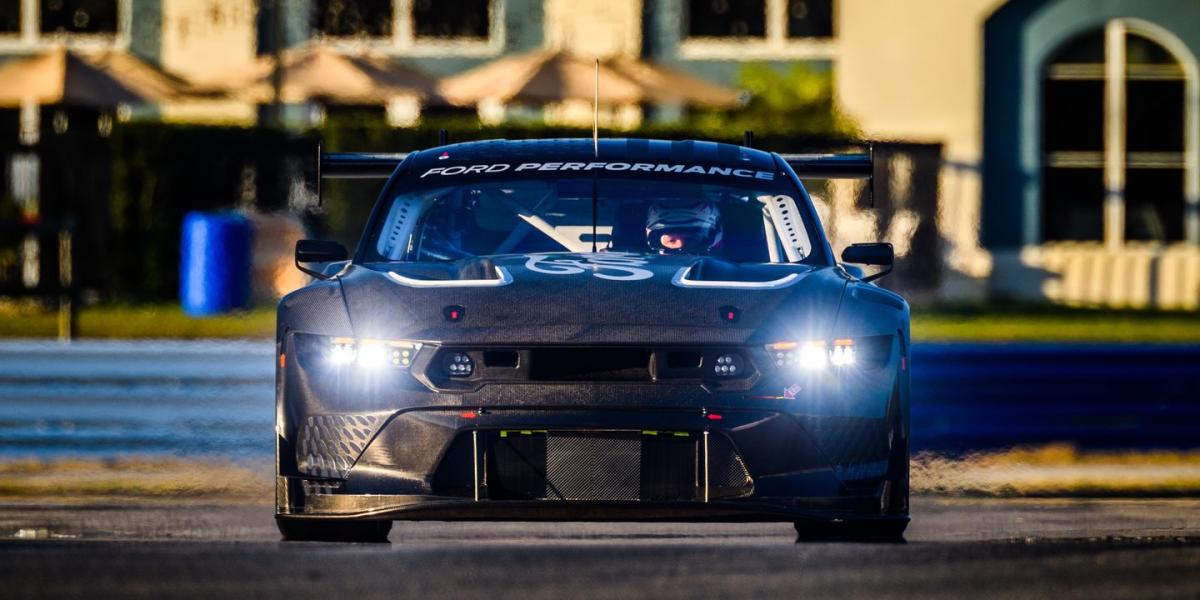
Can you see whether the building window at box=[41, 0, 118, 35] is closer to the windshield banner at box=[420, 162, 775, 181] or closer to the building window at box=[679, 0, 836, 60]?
the building window at box=[679, 0, 836, 60]

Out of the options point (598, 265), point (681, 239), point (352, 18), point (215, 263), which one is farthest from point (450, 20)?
point (598, 265)

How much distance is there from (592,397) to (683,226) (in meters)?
1.50

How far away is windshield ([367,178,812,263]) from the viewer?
780 centimetres

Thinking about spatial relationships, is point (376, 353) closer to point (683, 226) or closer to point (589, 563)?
point (589, 563)

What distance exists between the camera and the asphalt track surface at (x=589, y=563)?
6457mm

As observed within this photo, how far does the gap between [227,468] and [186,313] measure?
9.19m

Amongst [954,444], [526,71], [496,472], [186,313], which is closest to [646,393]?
[496,472]

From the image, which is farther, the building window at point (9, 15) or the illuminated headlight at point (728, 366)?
the building window at point (9, 15)

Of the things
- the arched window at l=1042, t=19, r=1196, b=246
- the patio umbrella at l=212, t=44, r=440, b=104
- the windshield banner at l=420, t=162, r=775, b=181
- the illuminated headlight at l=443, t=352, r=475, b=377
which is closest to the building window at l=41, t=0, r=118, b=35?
the patio umbrella at l=212, t=44, r=440, b=104

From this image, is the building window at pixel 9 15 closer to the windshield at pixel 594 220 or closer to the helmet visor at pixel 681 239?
the windshield at pixel 594 220

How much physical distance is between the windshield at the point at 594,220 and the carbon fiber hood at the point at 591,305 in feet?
2.53

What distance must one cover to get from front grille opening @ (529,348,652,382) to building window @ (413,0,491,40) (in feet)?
70.3

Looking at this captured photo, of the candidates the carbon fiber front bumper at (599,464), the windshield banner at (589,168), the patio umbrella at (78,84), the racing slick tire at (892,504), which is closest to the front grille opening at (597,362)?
the carbon fiber front bumper at (599,464)

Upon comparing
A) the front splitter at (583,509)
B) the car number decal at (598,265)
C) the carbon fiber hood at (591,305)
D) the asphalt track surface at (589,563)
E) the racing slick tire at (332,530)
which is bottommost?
the asphalt track surface at (589,563)
